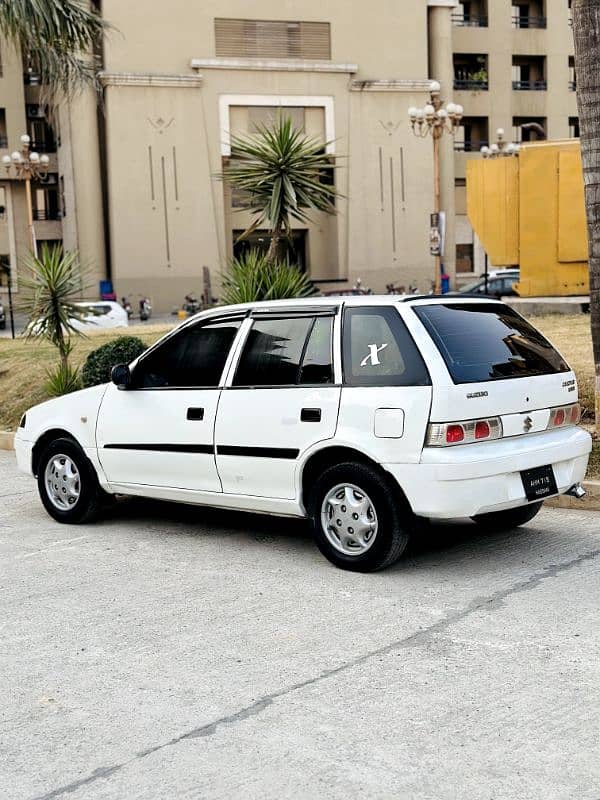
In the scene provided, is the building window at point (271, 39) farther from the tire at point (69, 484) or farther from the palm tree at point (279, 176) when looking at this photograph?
the tire at point (69, 484)

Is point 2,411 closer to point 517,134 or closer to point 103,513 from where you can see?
point 103,513

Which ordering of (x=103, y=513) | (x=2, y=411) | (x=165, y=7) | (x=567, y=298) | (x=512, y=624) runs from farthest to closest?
(x=165, y=7) < (x=567, y=298) < (x=2, y=411) < (x=103, y=513) < (x=512, y=624)

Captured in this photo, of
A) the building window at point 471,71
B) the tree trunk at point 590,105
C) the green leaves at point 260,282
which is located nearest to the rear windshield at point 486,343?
the tree trunk at point 590,105

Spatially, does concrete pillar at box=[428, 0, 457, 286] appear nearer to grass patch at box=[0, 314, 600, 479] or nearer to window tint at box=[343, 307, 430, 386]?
grass patch at box=[0, 314, 600, 479]

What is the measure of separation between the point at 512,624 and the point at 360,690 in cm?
121

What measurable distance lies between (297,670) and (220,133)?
48335mm

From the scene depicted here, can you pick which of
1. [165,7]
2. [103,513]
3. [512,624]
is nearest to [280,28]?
[165,7]

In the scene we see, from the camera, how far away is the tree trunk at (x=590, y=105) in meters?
9.62

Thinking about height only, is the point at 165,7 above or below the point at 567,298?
above

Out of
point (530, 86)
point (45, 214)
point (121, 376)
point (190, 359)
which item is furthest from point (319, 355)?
point (530, 86)

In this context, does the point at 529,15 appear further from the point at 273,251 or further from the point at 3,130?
the point at 273,251

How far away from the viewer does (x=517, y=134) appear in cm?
6072

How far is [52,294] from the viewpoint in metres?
14.6

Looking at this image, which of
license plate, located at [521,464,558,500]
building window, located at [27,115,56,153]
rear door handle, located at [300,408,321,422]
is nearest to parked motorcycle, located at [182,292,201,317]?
building window, located at [27,115,56,153]
